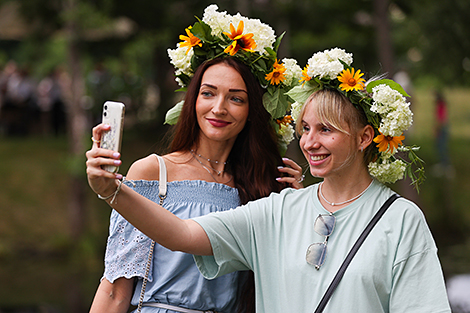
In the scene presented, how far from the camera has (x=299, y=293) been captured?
228cm

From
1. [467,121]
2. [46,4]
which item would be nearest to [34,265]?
[46,4]

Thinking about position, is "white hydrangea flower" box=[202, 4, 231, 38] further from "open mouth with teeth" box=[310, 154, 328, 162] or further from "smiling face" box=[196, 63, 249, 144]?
"open mouth with teeth" box=[310, 154, 328, 162]

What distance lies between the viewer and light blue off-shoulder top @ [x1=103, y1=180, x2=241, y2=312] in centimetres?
262

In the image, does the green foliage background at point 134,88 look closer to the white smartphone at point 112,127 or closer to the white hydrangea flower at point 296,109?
the white hydrangea flower at point 296,109

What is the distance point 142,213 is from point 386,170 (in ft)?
3.02

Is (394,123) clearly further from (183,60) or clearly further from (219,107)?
(183,60)

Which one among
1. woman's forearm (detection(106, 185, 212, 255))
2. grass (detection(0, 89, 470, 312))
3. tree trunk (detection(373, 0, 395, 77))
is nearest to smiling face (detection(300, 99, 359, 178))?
woman's forearm (detection(106, 185, 212, 255))

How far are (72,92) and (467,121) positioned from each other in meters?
11.3

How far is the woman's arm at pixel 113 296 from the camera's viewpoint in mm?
2648

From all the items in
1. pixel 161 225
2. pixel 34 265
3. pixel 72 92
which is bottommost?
pixel 34 265

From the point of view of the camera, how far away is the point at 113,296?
267 cm

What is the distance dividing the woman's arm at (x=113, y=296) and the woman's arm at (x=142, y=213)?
1.56ft

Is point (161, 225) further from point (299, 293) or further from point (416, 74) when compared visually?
point (416, 74)

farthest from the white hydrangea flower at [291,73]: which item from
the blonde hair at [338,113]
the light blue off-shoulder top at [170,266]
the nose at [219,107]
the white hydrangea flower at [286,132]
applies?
the light blue off-shoulder top at [170,266]
